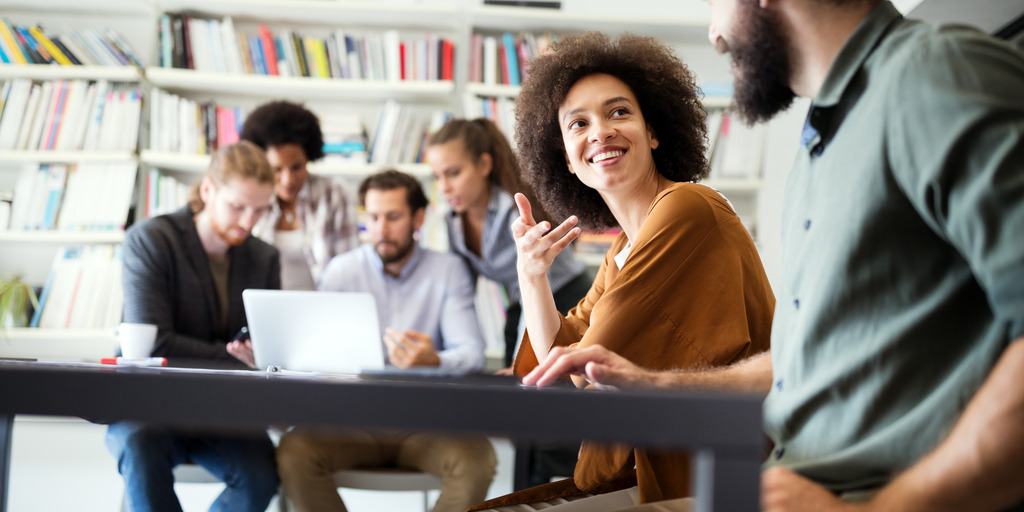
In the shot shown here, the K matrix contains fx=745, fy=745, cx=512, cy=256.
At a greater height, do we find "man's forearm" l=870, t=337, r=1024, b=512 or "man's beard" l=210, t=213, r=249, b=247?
"man's forearm" l=870, t=337, r=1024, b=512

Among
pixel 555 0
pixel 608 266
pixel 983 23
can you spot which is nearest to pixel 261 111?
pixel 555 0

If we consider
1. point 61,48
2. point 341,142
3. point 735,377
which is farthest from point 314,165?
point 735,377

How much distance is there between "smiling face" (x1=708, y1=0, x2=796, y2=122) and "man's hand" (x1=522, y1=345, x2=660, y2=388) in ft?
1.10

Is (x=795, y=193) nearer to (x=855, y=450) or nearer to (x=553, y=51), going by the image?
(x=855, y=450)

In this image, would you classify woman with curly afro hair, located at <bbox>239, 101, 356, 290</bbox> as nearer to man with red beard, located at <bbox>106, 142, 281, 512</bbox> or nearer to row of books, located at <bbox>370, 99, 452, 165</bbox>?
row of books, located at <bbox>370, 99, 452, 165</bbox>

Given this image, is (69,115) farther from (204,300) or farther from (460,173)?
(460,173)

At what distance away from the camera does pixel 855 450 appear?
2.21ft

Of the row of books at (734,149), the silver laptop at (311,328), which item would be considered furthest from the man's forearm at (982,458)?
the row of books at (734,149)

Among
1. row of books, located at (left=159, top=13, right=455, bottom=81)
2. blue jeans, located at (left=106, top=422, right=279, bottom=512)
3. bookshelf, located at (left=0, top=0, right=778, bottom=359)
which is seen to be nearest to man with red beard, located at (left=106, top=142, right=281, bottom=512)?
blue jeans, located at (left=106, top=422, right=279, bottom=512)

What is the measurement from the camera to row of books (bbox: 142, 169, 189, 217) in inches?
132

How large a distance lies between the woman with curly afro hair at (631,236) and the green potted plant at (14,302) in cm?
260

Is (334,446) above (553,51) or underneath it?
underneath

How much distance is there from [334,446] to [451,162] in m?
1.15

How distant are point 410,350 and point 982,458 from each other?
72.8 inches
